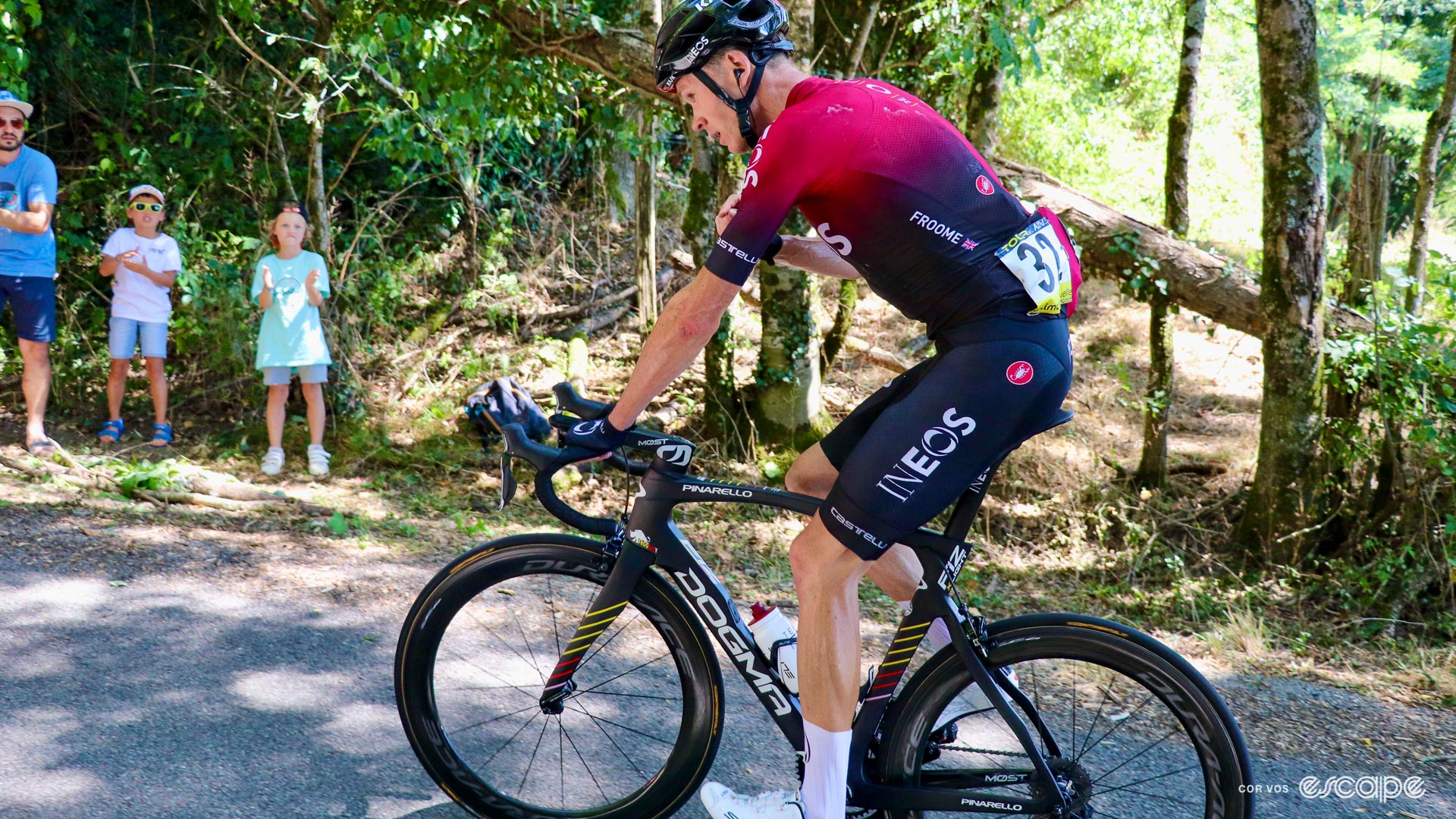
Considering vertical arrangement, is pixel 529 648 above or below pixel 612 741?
above

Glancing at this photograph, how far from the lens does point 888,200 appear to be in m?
2.45

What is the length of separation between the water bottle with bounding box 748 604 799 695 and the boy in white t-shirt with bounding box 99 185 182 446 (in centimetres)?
669

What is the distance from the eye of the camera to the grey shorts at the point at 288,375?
750cm

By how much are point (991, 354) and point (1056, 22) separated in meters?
11.7

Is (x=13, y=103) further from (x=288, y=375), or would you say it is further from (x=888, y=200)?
(x=888, y=200)

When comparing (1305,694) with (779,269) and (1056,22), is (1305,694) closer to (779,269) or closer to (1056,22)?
(779,269)

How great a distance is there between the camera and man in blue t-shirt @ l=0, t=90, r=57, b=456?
6758 millimetres

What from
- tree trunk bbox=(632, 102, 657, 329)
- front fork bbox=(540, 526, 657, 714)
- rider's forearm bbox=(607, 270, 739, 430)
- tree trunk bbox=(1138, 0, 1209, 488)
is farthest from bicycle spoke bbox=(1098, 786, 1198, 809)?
tree trunk bbox=(632, 102, 657, 329)

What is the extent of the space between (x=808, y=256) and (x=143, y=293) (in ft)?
22.0

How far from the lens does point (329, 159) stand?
10.4 m

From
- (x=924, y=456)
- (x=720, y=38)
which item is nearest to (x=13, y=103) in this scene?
(x=720, y=38)

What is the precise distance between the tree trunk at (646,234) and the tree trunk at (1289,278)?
4.80 meters

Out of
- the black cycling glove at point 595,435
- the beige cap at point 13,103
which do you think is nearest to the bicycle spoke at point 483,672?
the black cycling glove at point 595,435

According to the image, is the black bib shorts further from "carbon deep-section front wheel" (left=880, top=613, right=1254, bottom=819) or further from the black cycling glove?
the black cycling glove
